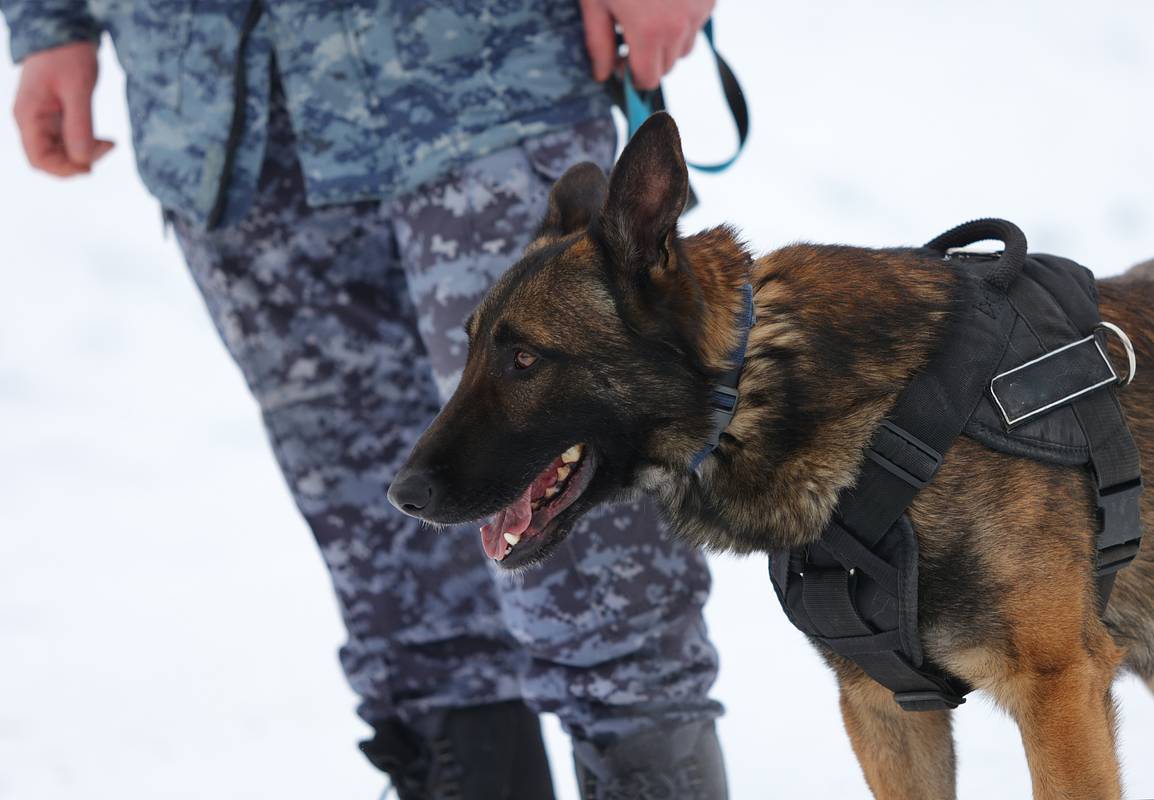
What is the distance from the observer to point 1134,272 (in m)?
1.91

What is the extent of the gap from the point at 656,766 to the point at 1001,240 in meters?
0.92

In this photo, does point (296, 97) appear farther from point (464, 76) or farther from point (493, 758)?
point (493, 758)

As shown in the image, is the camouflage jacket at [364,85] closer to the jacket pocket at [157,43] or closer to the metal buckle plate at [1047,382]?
the jacket pocket at [157,43]

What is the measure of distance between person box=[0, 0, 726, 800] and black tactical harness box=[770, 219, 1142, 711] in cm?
36

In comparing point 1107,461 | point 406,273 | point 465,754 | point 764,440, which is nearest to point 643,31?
point 406,273

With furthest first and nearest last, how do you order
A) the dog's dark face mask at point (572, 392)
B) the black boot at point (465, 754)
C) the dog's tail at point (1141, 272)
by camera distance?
the black boot at point (465, 754) < the dog's tail at point (1141, 272) < the dog's dark face mask at point (572, 392)

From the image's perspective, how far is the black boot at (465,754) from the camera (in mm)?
2012

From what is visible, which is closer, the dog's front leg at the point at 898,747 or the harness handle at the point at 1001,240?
the harness handle at the point at 1001,240

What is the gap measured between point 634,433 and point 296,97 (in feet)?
Result: 2.47

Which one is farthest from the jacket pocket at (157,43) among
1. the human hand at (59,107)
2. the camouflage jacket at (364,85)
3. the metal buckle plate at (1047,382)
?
the metal buckle plate at (1047,382)

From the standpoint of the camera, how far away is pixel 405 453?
1.98 meters

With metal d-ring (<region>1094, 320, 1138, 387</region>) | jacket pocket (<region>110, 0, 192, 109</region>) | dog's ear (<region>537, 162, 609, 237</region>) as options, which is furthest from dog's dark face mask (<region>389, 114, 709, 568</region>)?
jacket pocket (<region>110, 0, 192, 109</region>)

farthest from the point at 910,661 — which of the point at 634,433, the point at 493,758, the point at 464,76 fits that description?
the point at 464,76

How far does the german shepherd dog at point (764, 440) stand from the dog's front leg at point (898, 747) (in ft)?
0.35
